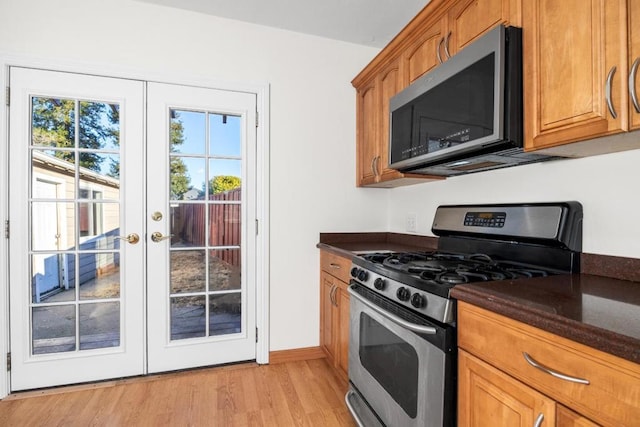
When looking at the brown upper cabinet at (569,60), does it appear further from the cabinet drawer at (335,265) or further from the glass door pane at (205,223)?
the glass door pane at (205,223)

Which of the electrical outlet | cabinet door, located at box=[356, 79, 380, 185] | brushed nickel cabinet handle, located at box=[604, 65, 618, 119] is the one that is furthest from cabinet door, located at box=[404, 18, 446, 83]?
the electrical outlet

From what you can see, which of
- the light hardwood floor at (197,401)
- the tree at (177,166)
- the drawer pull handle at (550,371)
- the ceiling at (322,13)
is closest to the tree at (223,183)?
the tree at (177,166)

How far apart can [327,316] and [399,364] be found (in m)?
1.06

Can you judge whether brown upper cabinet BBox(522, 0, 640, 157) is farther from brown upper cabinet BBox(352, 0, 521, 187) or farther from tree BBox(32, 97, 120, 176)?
tree BBox(32, 97, 120, 176)

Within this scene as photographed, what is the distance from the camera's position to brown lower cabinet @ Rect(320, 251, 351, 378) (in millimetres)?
1955

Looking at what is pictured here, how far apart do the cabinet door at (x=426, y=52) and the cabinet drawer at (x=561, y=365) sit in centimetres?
131

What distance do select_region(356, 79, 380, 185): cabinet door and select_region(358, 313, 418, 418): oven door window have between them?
1.16 m

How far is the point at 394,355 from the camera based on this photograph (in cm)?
133

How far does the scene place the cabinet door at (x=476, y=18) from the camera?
123 cm

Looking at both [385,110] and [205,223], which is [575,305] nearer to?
[385,110]

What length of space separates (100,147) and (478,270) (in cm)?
238

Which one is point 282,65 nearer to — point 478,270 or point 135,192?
point 135,192

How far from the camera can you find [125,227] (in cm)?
213

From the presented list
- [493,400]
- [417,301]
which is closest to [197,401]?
[417,301]
